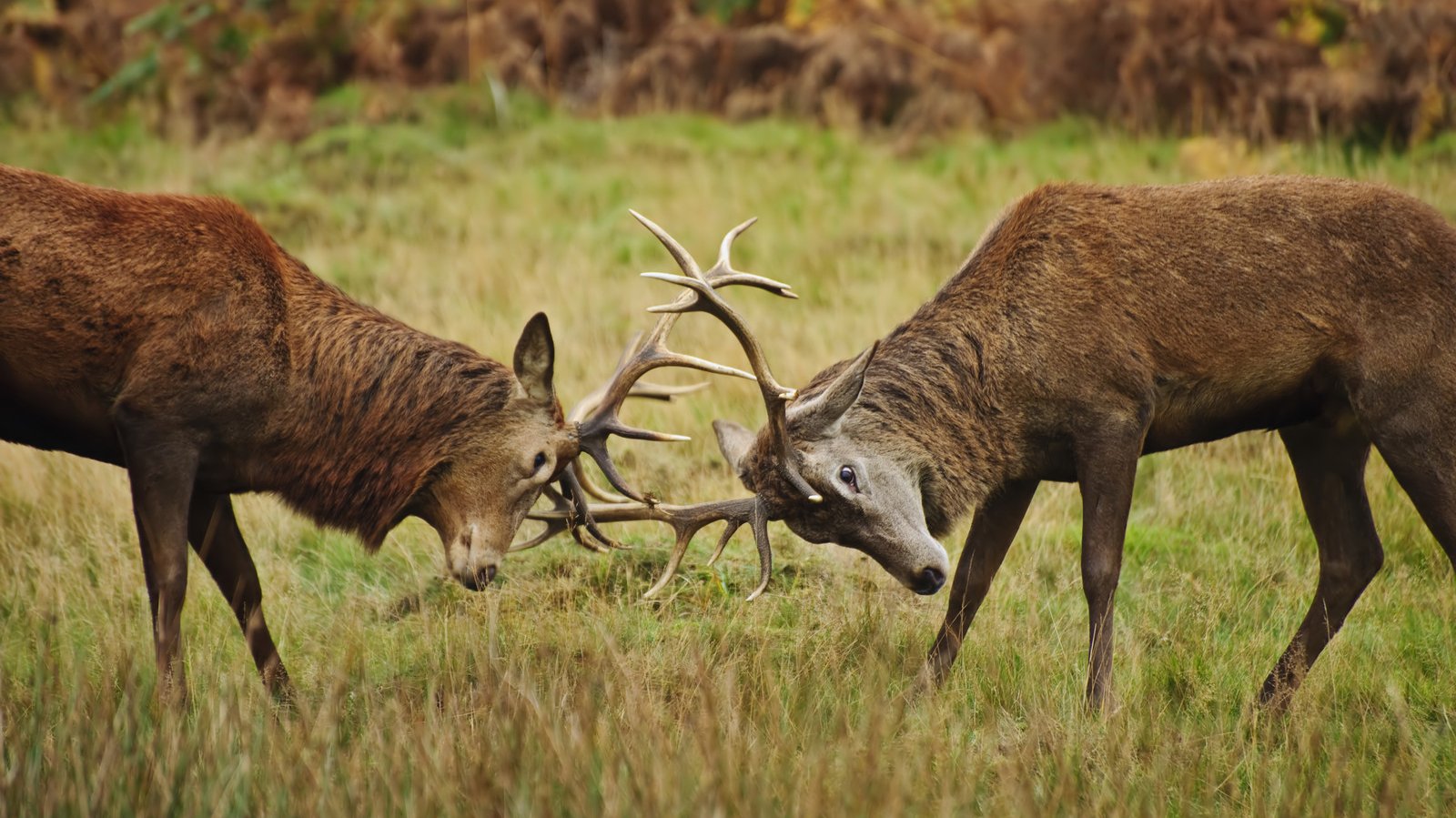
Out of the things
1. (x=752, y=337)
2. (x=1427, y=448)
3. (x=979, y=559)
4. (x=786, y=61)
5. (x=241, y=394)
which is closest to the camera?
(x=1427, y=448)

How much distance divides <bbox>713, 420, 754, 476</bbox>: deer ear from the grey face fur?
24cm

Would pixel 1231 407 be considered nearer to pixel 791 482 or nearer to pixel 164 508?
pixel 791 482

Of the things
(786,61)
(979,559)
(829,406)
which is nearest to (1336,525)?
(979,559)

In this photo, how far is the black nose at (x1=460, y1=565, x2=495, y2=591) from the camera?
5.88m

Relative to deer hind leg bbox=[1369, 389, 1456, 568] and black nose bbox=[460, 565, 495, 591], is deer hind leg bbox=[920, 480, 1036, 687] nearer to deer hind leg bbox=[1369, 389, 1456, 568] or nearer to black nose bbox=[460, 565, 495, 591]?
deer hind leg bbox=[1369, 389, 1456, 568]

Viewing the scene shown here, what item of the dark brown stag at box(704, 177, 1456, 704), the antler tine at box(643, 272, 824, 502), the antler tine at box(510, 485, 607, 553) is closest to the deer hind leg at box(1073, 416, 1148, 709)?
the dark brown stag at box(704, 177, 1456, 704)

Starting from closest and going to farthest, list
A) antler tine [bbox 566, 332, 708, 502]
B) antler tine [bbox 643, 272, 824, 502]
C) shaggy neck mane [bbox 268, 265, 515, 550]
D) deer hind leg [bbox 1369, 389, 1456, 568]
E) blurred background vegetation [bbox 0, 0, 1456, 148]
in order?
1. deer hind leg [bbox 1369, 389, 1456, 568]
2. antler tine [bbox 643, 272, 824, 502]
3. shaggy neck mane [bbox 268, 265, 515, 550]
4. antler tine [bbox 566, 332, 708, 502]
5. blurred background vegetation [bbox 0, 0, 1456, 148]

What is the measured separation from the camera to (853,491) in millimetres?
5812

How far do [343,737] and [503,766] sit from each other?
1.34 metres

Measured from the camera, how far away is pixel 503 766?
13.5 feet

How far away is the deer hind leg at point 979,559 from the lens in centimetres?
611

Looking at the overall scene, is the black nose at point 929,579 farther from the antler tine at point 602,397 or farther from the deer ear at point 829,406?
the antler tine at point 602,397

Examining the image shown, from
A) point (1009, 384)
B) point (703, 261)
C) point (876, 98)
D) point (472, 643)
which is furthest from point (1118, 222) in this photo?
point (876, 98)

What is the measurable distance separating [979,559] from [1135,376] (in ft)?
3.55
